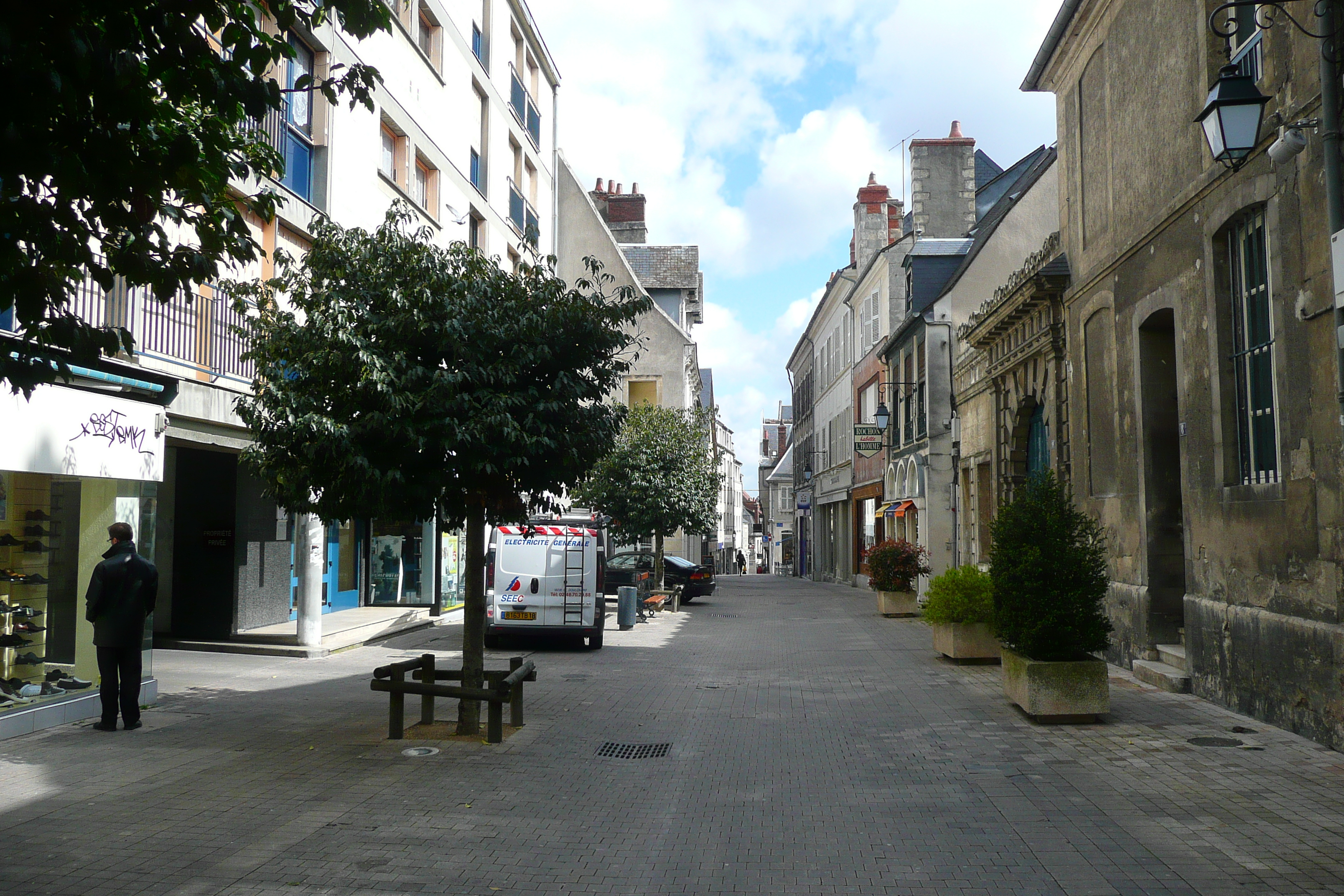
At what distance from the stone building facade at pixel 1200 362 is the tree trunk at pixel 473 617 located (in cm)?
687

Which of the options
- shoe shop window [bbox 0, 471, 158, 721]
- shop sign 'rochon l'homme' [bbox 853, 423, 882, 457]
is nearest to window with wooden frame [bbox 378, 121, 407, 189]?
shoe shop window [bbox 0, 471, 158, 721]

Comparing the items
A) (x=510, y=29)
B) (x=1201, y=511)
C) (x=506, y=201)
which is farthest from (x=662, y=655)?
(x=510, y=29)

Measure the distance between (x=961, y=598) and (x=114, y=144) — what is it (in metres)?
11.8

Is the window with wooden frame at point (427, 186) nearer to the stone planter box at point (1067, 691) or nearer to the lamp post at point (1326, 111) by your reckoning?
the stone planter box at point (1067, 691)

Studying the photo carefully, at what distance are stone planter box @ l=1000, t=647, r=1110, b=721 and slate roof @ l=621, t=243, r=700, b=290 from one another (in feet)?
123

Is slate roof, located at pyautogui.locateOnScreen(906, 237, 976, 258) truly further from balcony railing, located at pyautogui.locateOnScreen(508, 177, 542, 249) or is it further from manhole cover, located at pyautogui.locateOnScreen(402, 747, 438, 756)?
manhole cover, located at pyautogui.locateOnScreen(402, 747, 438, 756)

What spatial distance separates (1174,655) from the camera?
11562 millimetres

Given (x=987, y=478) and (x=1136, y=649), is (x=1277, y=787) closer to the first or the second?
(x=1136, y=649)

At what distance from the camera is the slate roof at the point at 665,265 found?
150ft

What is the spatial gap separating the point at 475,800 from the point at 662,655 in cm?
909

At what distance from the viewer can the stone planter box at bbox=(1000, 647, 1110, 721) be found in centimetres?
920

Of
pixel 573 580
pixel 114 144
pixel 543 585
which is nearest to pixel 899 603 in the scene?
pixel 573 580

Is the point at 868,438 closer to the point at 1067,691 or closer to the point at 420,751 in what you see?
the point at 1067,691

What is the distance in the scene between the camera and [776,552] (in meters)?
91.1
